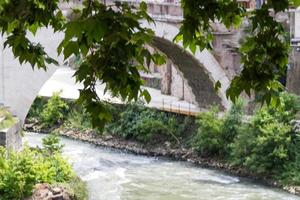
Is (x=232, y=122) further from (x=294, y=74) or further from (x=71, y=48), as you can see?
(x=71, y=48)

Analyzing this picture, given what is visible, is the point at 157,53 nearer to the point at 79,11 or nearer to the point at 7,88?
the point at 79,11

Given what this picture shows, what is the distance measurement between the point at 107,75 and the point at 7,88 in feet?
35.6

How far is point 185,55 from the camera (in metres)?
17.4

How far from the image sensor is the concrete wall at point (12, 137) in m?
11.0

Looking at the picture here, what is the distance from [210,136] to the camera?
49.7 ft

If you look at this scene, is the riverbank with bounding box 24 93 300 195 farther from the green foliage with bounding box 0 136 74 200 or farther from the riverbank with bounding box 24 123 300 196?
the green foliage with bounding box 0 136 74 200

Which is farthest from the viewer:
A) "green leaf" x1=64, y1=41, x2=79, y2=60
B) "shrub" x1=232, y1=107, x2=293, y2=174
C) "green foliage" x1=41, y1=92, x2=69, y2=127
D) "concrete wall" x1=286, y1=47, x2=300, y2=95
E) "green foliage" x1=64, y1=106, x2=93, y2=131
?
"green foliage" x1=41, y1=92, x2=69, y2=127

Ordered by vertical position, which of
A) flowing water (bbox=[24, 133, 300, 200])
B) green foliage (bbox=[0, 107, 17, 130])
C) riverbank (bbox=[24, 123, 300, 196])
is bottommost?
flowing water (bbox=[24, 133, 300, 200])

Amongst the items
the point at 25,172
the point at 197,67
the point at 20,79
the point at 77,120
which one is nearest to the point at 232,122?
the point at 197,67

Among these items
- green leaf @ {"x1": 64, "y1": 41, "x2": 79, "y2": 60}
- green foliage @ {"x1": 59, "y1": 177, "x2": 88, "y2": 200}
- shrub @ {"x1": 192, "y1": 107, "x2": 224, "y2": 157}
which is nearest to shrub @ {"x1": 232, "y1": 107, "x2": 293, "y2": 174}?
shrub @ {"x1": 192, "y1": 107, "x2": 224, "y2": 157}

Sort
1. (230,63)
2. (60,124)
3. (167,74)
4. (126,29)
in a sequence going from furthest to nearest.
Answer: (167,74), (60,124), (230,63), (126,29)

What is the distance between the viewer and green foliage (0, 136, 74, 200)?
30.3 feet

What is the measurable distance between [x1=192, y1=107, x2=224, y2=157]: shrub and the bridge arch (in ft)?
2.96

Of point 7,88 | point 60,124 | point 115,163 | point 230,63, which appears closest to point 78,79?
point 7,88
